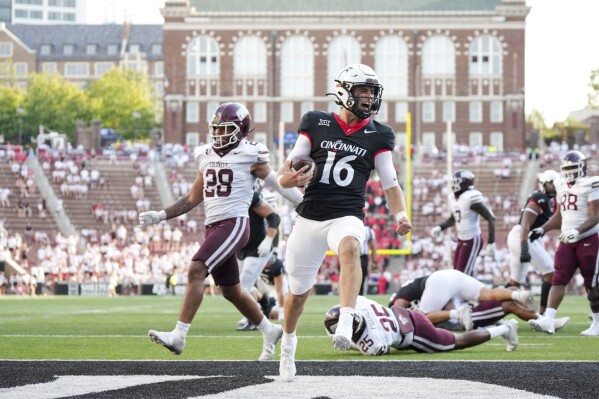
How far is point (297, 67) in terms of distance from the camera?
85.4 meters

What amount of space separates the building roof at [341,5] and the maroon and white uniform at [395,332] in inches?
2927

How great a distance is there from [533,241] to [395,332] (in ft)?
21.0

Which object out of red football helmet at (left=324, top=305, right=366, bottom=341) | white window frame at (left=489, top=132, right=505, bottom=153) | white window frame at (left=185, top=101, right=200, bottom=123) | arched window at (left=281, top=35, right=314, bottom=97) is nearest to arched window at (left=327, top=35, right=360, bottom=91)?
arched window at (left=281, top=35, right=314, bottom=97)

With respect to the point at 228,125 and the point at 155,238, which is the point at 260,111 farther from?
the point at 228,125

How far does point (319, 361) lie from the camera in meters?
10.7

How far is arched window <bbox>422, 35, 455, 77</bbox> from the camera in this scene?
3327 inches

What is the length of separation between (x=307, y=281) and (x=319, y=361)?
5.38 feet

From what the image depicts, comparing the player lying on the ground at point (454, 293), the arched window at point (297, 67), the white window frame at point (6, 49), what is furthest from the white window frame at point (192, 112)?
the player lying on the ground at point (454, 293)

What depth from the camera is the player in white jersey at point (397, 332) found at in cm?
1078

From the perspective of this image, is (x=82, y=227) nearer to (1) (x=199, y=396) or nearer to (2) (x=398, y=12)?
(2) (x=398, y=12)

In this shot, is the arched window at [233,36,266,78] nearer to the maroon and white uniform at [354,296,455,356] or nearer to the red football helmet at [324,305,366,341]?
the maroon and white uniform at [354,296,455,356]

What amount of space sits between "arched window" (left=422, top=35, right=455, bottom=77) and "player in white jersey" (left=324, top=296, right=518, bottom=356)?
74.0 metres

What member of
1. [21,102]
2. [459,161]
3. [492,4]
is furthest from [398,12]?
[21,102]

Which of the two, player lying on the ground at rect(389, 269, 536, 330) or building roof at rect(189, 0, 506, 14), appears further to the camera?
building roof at rect(189, 0, 506, 14)
